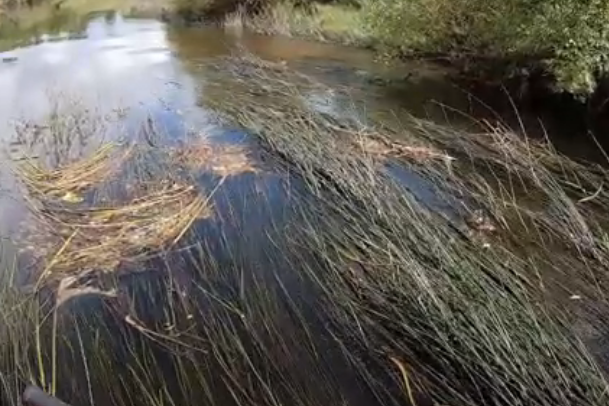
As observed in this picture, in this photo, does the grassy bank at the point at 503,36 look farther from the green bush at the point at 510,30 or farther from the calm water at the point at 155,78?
the calm water at the point at 155,78

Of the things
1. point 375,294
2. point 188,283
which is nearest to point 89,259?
point 188,283

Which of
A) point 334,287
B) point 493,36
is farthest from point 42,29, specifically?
point 334,287

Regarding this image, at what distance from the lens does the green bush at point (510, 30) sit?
27.0 feet

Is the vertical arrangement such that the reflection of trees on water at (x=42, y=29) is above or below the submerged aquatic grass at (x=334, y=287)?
above

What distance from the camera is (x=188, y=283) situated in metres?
5.64

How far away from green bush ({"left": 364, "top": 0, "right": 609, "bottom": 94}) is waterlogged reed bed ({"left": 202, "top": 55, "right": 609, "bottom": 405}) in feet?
4.54

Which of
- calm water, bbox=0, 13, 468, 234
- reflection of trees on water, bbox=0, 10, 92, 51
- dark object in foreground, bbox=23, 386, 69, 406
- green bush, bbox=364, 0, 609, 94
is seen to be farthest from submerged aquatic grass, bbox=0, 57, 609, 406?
reflection of trees on water, bbox=0, 10, 92, 51

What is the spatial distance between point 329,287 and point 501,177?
10.3ft

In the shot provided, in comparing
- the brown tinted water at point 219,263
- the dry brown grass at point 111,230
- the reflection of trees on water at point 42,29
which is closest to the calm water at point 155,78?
the brown tinted water at point 219,263

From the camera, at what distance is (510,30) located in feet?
31.8

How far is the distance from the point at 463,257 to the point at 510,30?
17.8 ft

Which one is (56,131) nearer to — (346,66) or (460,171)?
(460,171)

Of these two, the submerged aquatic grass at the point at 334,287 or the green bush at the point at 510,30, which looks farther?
the green bush at the point at 510,30

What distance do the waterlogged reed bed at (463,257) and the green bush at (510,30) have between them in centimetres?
138
